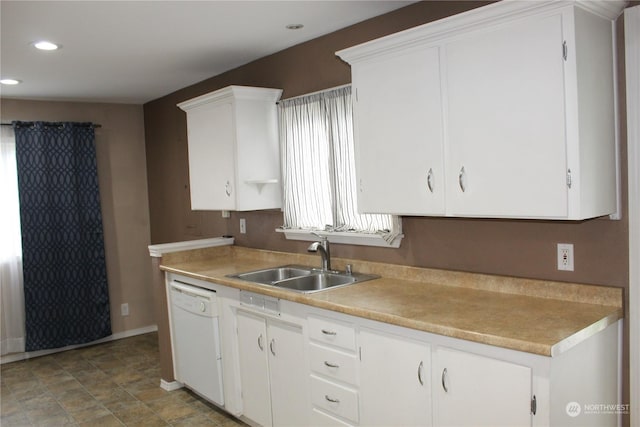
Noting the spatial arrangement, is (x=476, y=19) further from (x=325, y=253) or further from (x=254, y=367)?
(x=254, y=367)

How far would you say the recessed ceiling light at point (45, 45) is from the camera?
10.5 ft

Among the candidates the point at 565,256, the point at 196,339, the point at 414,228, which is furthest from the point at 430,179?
the point at 196,339

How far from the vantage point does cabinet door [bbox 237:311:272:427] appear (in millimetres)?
3021

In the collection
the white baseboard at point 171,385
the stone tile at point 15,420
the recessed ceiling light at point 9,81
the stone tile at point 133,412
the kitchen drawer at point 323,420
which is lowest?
the stone tile at point 15,420

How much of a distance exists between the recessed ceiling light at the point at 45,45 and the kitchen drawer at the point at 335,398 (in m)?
2.53

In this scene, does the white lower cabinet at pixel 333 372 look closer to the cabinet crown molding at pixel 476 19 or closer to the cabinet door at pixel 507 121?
the cabinet door at pixel 507 121

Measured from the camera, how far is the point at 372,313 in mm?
2293

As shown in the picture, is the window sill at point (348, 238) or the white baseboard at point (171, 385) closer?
the window sill at point (348, 238)

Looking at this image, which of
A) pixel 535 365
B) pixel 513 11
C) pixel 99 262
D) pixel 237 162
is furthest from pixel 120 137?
pixel 535 365

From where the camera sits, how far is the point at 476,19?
2.17 meters

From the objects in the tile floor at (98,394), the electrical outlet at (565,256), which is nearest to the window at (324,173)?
the electrical outlet at (565,256)

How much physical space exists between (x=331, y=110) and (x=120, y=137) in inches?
122

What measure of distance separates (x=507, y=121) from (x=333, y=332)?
1228 millimetres

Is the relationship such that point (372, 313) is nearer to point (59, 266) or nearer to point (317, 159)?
point (317, 159)
